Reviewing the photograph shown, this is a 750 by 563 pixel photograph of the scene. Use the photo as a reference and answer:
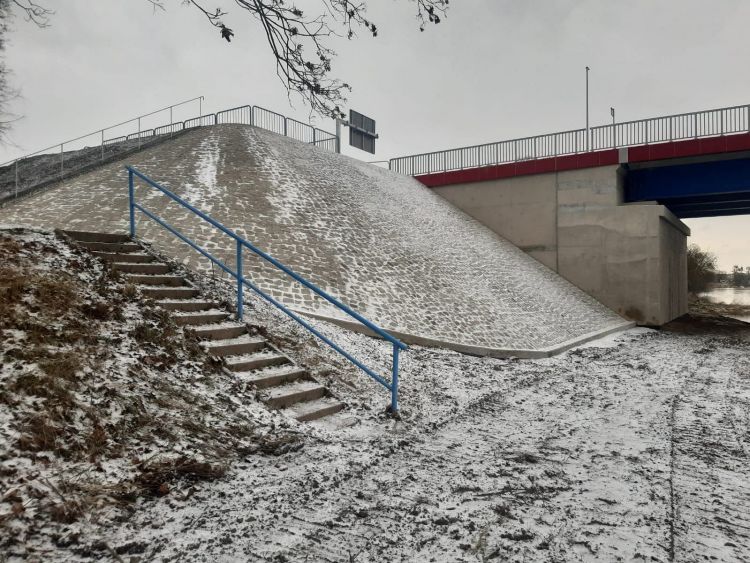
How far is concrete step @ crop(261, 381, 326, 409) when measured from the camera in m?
5.79

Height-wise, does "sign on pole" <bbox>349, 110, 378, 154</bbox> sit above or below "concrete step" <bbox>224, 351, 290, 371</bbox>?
above

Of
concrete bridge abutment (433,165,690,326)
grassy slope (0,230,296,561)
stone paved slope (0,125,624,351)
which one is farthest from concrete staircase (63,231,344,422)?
concrete bridge abutment (433,165,690,326)

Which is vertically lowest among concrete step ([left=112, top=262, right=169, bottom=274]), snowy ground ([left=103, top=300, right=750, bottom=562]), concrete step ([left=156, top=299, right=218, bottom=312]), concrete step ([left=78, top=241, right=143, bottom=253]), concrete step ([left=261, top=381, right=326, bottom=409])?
snowy ground ([left=103, top=300, right=750, bottom=562])

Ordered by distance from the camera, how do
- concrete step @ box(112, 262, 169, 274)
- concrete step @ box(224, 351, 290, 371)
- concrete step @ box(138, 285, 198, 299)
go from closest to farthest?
concrete step @ box(224, 351, 290, 371), concrete step @ box(138, 285, 198, 299), concrete step @ box(112, 262, 169, 274)

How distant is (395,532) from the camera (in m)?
3.42

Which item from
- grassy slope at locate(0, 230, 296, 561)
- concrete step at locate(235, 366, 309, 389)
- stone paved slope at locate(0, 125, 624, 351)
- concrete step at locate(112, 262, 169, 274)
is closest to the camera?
grassy slope at locate(0, 230, 296, 561)

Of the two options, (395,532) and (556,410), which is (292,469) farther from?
(556,410)

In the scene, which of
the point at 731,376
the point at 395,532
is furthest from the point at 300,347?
the point at 731,376

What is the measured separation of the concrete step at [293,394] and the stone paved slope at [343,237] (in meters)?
3.77

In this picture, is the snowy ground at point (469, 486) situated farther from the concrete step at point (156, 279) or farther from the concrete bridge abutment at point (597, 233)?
the concrete bridge abutment at point (597, 233)

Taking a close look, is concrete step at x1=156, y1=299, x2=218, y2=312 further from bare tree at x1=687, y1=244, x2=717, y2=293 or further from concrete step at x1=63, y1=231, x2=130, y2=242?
bare tree at x1=687, y1=244, x2=717, y2=293

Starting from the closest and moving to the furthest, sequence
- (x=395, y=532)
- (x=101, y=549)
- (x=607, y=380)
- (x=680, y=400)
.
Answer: (x=101, y=549) → (x=395, y=532) → (x=680, y=400) → (x=607, y=380)

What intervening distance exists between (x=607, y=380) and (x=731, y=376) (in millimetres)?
2636

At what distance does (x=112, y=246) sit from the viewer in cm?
838
